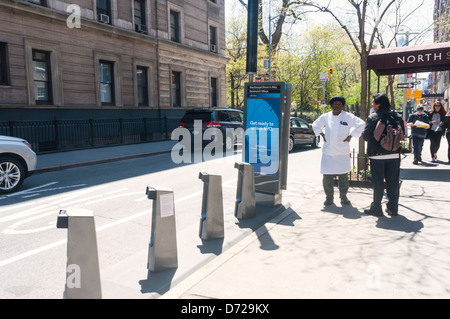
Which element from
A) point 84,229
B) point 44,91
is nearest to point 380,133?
point 84,229

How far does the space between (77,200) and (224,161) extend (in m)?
6.16

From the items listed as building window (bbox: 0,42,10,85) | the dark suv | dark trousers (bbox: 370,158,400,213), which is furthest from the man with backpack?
building window (bbox: 0,42,10,85)

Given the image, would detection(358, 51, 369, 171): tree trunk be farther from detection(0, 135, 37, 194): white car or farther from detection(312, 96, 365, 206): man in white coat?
detection(0, 135, 37, 194): white car

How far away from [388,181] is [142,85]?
1831 centimetres

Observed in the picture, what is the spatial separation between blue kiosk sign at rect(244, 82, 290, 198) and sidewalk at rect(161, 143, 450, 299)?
0.66m

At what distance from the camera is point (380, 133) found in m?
5.73

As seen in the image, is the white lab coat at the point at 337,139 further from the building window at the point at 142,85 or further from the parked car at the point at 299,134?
the building window at the point at 142,85

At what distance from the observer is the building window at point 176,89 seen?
24.5 meters

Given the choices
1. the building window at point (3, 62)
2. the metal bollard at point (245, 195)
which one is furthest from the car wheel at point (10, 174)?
the building window at point (3, 62)

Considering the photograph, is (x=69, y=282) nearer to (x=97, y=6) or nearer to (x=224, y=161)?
(x=224, y=161)

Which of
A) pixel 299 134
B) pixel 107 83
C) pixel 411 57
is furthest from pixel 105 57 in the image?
pixel 411 57

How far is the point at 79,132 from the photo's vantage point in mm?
16547

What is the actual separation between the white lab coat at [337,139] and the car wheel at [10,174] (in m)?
6.23

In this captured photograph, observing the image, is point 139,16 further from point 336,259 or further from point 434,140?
point 336,259
